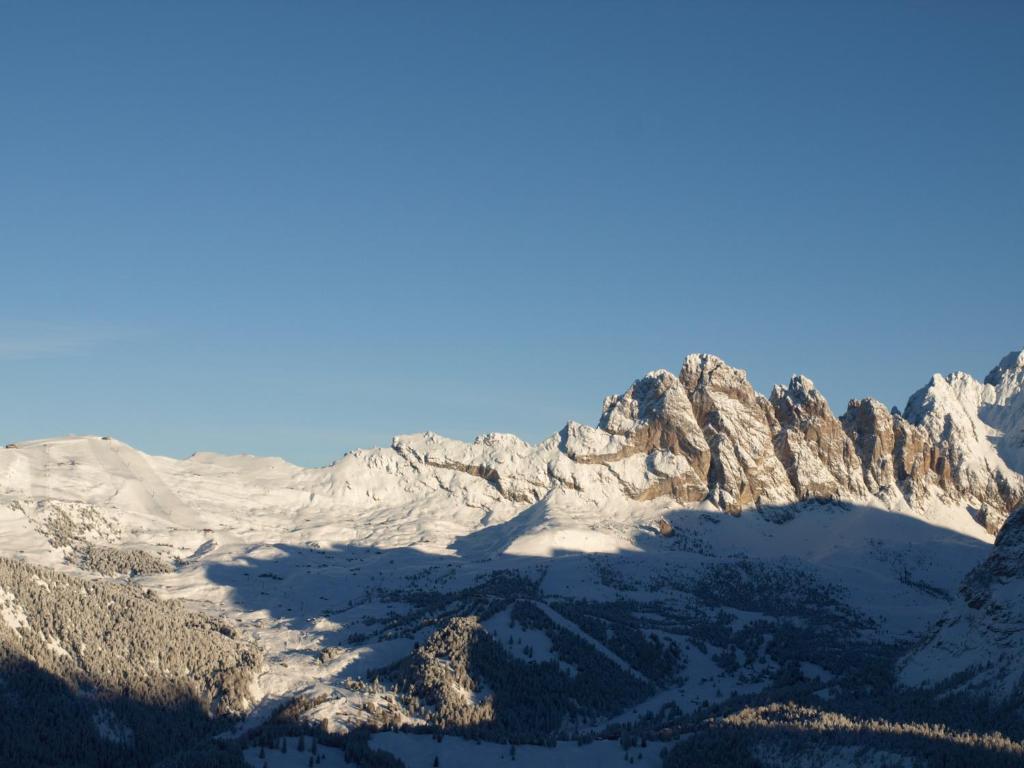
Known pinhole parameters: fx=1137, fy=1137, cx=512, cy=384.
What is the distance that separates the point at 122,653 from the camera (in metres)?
178

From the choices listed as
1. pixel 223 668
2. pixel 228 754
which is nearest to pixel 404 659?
pixel 223 668

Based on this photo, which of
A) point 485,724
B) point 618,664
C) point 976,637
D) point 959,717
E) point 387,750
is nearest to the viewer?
point 387,750

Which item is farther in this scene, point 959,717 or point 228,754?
point 959,717

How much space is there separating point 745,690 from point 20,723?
10823 cm

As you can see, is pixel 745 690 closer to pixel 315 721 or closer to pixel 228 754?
pixel 315 721

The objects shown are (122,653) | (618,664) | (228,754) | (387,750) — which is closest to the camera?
(228,754)

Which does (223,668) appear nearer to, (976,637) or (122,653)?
(122,653)

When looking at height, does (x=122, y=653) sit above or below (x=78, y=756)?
above

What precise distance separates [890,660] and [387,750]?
102 meters

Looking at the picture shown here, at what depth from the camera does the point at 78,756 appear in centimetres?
14675

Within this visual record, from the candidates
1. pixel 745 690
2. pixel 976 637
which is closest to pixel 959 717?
pixel 976 637

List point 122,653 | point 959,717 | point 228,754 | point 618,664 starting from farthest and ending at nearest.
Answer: point 618,664, point 122,653, point 959,717, point 228,754

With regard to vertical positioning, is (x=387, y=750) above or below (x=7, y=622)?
below

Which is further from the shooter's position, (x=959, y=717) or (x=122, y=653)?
(x=122, y=653)
